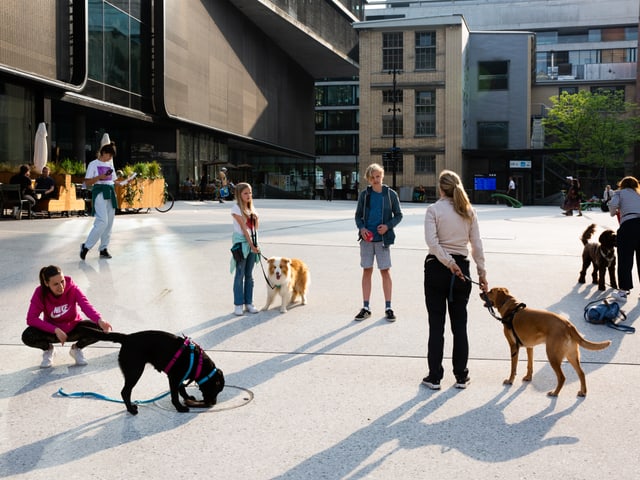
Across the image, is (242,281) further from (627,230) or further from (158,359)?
(627,230)

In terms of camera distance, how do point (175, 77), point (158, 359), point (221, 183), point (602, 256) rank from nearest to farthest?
point (158, 359)
point (602, 256)
point (175, 77)
point (221, 183)

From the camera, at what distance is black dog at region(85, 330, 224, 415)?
4.94 meters

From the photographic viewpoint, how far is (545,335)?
18.2 ft

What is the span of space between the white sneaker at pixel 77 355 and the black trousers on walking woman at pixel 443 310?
9.64 feet

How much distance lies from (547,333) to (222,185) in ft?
123

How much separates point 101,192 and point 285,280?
16.5 feet

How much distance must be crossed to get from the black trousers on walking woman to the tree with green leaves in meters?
59.8

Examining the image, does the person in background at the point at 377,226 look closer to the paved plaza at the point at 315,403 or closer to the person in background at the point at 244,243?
the paved plaza at the point at 315,403

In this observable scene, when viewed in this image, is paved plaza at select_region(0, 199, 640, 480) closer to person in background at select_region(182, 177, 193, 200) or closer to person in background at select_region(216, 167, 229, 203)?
person in background at select_region(216, 167, 229, 203)

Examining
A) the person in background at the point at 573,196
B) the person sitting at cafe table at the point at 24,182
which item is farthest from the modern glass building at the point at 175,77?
the person in background at the point at 573,196

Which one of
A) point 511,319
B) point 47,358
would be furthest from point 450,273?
point 47,358

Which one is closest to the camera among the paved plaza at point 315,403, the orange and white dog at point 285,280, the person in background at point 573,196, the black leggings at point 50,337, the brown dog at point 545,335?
Answer: the paved plaza at point 315,403

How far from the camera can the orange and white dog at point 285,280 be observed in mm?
8664

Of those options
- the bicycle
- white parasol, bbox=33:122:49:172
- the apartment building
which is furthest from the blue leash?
the apartment building
